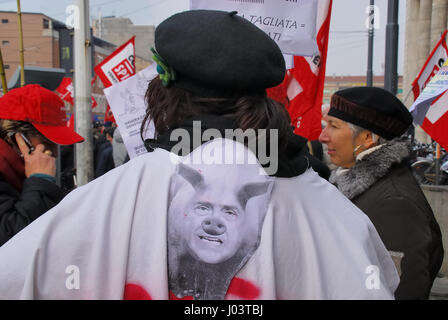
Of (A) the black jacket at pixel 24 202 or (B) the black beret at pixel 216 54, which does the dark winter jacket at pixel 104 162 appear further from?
(B) the black beret at pixel 216 54

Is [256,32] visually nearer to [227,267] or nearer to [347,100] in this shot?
[227,267]

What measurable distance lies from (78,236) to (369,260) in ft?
2.30

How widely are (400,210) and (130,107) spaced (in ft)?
7.67

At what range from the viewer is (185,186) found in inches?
42.7

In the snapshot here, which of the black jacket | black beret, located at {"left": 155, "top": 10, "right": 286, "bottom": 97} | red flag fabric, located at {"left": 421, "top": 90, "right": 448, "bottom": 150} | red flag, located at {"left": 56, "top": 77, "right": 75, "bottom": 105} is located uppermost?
black beret, located at {"left": 155, "top": 10, "right": 286, "bottom": 97}

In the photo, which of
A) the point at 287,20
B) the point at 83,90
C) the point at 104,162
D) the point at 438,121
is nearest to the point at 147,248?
the point at 287,20

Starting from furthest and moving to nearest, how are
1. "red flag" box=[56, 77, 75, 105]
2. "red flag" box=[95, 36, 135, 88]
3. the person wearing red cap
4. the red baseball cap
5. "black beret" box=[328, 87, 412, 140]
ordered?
"red flag" box=[56, 77, 75, 105]
"red flag" box=[95, 36, 135, 88]
"black beret" box=[328, 87, 412, 140]
the red baseball cap
the person wearing red cap

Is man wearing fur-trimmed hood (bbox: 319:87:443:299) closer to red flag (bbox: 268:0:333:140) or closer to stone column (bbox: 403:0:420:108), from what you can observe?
red flag (bbox: 268:0:333:140)

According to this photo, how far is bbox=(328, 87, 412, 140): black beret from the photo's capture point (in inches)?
101

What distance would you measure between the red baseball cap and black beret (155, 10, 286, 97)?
1.29m

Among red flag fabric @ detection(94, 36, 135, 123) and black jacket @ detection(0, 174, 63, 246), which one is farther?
red flag fabric @ detection(94, 36, 135, 123)

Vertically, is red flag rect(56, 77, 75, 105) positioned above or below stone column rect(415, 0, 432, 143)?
below

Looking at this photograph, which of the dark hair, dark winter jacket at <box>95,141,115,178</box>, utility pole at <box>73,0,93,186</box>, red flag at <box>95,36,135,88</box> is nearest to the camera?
the dark hair

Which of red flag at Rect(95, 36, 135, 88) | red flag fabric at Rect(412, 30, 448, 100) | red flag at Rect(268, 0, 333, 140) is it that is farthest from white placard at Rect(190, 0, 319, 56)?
red flag at Rect(95, 36, 135, 88)
